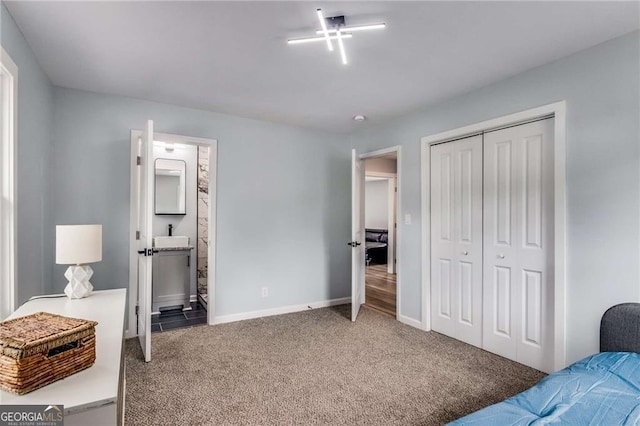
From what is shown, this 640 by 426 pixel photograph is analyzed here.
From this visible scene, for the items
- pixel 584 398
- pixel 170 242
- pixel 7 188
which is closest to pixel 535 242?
pixel 584 398

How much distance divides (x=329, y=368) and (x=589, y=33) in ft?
9.64

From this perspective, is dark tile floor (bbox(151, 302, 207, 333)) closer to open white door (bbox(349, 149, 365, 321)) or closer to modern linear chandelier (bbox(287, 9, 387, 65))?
open white door (bbox(349, 149, 365, 321))

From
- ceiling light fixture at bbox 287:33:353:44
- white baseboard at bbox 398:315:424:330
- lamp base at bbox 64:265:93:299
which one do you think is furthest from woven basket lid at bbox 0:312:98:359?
white baseboard at bbox 398:315:424:330

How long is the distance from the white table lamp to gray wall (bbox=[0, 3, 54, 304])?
31cm

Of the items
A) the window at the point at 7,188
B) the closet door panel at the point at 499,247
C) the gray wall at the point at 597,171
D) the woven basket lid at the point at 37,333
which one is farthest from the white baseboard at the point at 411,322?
the window at the point at 7,188

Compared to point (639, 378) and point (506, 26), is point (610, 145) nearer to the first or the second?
point (506, 26)

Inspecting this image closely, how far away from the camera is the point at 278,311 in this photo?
411cm

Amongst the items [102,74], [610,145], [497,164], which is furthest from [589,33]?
[102,74]

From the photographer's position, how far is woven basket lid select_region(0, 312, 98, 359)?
982 mm

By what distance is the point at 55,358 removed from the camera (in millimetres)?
1053

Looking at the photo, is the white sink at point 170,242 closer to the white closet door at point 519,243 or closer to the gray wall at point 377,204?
the white closet door at point 519,243

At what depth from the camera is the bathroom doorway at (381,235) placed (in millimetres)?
4809

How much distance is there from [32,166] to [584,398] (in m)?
3.48

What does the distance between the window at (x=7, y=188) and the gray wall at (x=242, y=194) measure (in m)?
1.14
